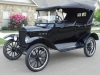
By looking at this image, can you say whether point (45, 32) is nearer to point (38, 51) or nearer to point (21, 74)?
point (38, 51)

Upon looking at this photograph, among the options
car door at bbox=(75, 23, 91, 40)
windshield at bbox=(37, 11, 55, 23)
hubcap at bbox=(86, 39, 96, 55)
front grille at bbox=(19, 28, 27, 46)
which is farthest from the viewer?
hubcap at bbox=(86, 39, 96, 55)

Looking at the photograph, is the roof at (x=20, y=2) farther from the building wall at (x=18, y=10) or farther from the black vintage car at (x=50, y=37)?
the black vintage car at (x=50, y=37)

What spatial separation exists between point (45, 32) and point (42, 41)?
382 millimetres

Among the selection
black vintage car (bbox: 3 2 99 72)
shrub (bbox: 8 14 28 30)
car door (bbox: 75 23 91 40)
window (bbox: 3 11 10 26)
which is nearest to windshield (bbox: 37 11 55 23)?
black vintage car (bbox: 3 2 99 72)

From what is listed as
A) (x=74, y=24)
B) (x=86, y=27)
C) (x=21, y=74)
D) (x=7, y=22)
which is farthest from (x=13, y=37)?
(x=7, y=22)

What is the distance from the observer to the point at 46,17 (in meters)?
6.00

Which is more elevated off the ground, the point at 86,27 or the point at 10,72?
the point at 86,27

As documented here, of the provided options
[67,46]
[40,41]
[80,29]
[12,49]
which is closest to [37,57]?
[40,41]

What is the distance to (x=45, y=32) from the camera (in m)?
5.29

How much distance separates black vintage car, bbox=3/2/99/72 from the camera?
4.82 meters

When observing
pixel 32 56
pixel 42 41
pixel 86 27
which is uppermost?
pixel 86 27

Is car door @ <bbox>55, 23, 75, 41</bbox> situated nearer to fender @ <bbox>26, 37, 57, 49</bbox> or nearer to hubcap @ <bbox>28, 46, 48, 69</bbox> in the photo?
fender @ <bbox>26, 37, 57, 49</bbox>

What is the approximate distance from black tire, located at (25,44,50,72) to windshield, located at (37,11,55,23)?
1.30m

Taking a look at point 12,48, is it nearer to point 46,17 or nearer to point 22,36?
point 22,36
